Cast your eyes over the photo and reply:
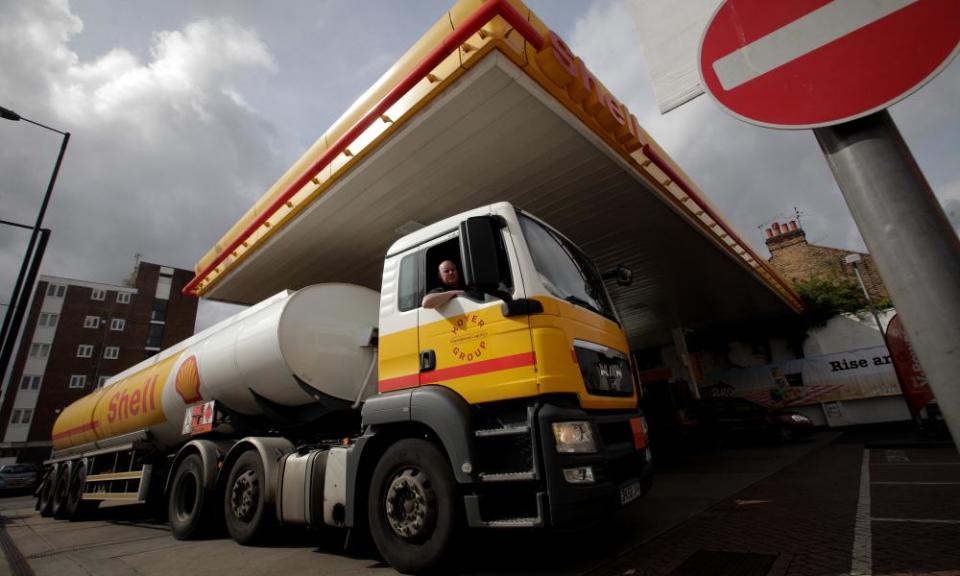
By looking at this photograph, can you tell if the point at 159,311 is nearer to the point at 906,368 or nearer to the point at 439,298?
the point at 439,298

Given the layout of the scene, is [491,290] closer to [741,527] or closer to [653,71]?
[653,71]

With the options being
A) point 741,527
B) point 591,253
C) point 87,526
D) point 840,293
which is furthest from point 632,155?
point 840,293

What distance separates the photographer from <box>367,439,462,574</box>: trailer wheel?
3.24 metres

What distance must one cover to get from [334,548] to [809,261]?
23693mm

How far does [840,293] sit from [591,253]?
15204 mm

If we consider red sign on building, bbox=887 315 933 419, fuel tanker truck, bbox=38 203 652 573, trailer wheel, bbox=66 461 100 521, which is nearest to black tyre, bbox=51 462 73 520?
trailer wheel, bbox=66 461 100 521

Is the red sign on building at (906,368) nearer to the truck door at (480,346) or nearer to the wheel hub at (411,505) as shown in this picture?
the truck door at (480,346)

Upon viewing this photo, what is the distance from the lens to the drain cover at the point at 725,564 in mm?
3063

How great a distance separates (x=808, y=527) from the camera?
409cm

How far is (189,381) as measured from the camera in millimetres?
6332

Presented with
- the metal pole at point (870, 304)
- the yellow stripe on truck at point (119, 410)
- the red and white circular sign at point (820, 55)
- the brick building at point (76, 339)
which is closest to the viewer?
the red and white circular sign at point (820, 55)

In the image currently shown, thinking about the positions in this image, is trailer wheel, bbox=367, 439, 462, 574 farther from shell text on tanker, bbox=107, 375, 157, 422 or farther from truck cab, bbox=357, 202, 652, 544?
shell text on tanker, bbox=107, 375, 157, 422

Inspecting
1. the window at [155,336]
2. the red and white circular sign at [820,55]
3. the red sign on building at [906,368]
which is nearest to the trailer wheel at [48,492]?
the red and white circular sign at [820,55]

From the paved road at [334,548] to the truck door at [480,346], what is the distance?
4.32 ft
